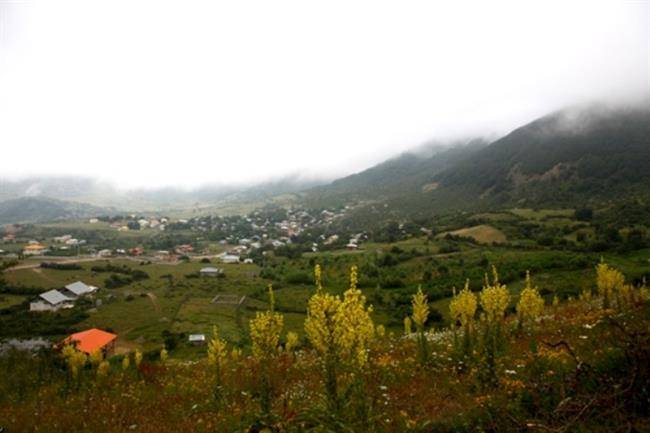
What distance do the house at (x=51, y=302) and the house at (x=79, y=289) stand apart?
3.30m

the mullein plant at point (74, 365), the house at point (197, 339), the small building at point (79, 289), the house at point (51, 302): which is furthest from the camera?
the small building at point (79, 289)

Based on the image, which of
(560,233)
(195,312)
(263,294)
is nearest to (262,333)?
(195,312)

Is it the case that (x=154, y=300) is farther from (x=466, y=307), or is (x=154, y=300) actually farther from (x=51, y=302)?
(x=466, y=307)

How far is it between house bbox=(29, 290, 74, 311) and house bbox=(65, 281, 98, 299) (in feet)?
10.8

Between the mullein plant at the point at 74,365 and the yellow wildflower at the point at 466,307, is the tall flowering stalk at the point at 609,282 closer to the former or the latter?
the yellow wildflower at the point at 466,307

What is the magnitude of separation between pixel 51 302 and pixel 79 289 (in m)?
10.9

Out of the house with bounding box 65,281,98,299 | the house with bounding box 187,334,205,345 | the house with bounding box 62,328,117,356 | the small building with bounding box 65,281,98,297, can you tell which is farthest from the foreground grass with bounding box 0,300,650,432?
the small building with bounding box 65,281,98,297

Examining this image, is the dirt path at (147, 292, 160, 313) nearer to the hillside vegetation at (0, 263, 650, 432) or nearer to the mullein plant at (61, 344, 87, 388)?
the mullein plant at (61, 344, 87, 388)

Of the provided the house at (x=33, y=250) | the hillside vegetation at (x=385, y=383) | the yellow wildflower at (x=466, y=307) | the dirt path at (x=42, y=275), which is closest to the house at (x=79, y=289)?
the dirt path at (x=42, y=275)

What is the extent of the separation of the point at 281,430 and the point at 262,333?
Answer: 4.16 meters

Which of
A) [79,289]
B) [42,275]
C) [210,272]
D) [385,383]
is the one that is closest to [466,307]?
[385,383]

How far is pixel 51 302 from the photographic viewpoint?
87.3m

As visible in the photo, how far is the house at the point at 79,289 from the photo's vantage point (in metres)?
95.5

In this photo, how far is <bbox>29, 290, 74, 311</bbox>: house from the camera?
282ft
